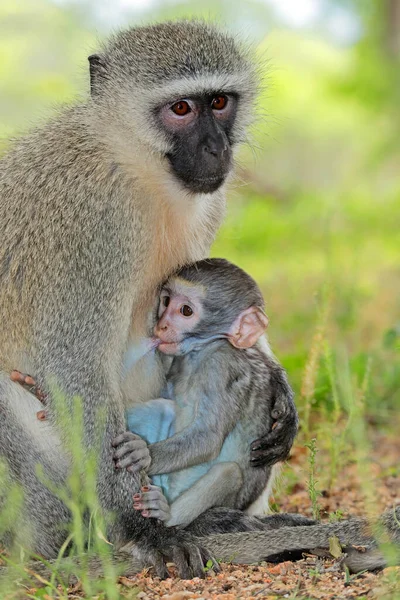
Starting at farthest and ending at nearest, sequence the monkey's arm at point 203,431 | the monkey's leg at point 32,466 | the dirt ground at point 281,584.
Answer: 1. the monkey's arm at point 203,431
2. the monkey's leg at point 32,466
3. the dirt ground at point 281,584

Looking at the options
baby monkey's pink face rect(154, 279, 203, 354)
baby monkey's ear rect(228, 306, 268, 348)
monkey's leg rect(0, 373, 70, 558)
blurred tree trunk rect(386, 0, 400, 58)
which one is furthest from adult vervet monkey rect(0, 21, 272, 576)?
blurred tree trunk rect(386, 0, 400, 58)

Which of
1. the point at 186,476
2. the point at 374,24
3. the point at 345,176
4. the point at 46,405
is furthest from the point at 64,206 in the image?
the point at 374,24

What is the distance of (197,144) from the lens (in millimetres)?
4039

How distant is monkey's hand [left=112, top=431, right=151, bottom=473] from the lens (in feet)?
12.6

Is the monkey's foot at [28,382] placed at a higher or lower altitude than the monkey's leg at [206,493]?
higher

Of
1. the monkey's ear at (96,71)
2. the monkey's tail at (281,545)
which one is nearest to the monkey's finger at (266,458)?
the monkey's tail at (281,545)

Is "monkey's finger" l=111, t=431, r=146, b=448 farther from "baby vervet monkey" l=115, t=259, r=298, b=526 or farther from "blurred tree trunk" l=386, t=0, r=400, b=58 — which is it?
"blurred tree trunk" l=386, t=0, r=400, b=58

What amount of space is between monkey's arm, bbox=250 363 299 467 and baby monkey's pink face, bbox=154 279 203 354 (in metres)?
0.45

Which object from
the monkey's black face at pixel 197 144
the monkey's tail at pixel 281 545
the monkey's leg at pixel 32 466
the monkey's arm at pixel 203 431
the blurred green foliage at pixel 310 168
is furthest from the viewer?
the blurred green foliage at pixel 310 168

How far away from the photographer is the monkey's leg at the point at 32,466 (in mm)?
3791

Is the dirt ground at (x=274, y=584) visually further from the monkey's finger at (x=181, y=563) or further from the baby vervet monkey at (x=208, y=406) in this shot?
the baby vervet monkey at (x=208, y=406)

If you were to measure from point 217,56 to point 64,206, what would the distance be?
972 millimetres

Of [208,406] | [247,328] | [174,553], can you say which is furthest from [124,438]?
[247,328]

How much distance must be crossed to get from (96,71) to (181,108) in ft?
1.79
